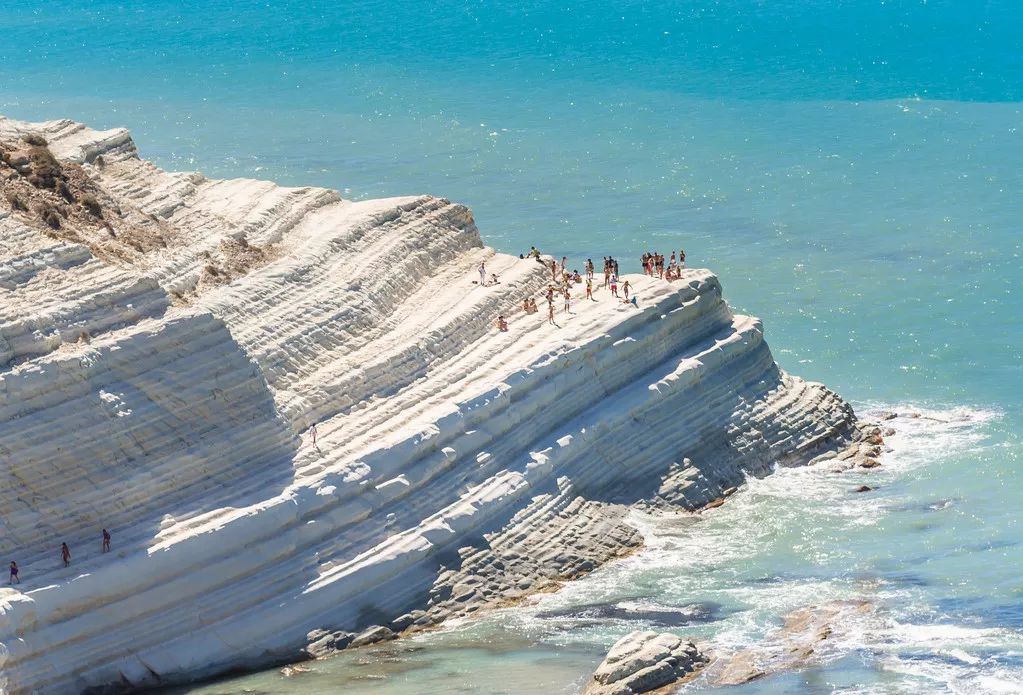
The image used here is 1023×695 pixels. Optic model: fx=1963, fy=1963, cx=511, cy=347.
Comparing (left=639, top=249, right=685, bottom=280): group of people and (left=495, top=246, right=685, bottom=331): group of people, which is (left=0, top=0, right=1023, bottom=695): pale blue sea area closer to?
(left=639, top=249, right=685, bottom=280): group of people

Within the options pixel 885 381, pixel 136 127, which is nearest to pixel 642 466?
pixel 885 381

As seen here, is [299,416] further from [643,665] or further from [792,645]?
[792,645]

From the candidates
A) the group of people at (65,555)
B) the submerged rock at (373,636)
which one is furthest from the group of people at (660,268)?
the group of people at (65,555)

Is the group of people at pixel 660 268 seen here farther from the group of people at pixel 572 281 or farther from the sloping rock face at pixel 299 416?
the sloping rock face at pixel 299 416

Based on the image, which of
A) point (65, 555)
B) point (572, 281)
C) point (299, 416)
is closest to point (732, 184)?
point (572, 281)

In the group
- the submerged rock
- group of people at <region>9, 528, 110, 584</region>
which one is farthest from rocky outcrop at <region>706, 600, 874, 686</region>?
group of people at <region>9, 528, 110, 584</region>

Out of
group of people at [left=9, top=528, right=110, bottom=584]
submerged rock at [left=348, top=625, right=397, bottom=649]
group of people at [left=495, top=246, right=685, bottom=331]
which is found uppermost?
group of people at [left=495, top=246, right=685, bottom=331]
